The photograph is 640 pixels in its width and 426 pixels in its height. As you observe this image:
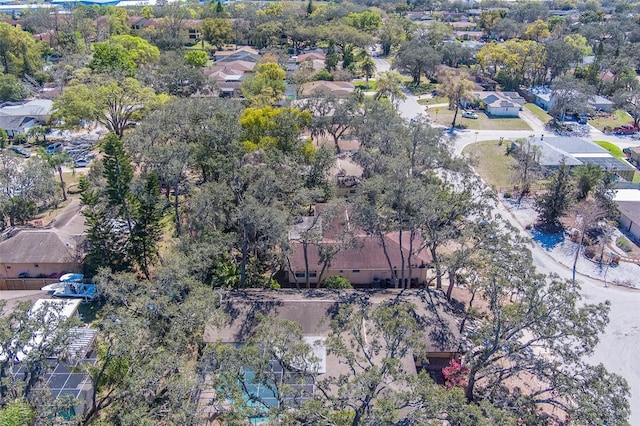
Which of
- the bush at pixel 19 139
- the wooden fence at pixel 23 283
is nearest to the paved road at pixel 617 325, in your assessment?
the wooden fence at pixel 23 283

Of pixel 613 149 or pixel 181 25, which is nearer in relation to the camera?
pixel 613 149

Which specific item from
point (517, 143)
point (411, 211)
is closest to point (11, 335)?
point (411, 211)

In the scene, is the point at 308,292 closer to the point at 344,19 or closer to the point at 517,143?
the point at 517,143

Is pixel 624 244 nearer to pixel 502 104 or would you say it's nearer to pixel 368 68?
pixel 502 104

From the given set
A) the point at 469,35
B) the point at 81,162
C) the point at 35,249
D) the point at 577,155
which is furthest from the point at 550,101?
the point at 35,249

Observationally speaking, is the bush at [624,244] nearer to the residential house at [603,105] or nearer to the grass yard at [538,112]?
the grass yard at [538,112]
